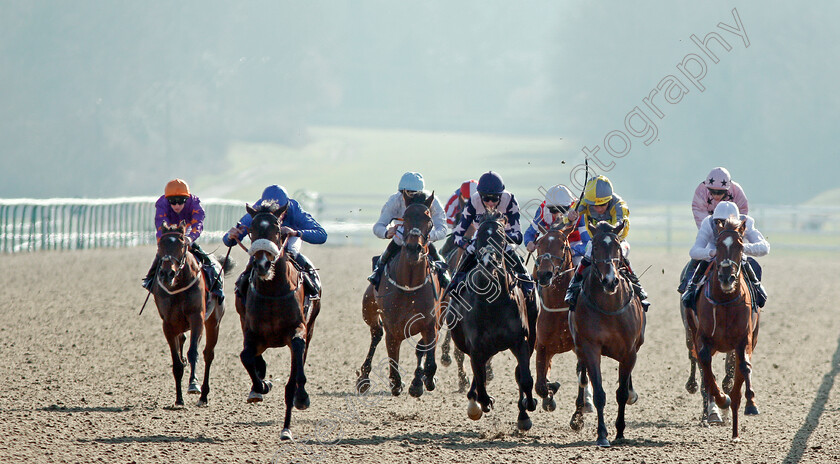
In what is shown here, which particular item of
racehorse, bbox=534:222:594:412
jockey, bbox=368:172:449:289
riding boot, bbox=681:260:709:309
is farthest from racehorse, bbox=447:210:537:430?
riding boot, bbox=681:260:709:309

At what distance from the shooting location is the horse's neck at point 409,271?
9047 millimetres

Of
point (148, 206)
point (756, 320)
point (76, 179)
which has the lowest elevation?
point (756, 320)

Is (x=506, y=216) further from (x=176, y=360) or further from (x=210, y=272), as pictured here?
(x=176, y=360)

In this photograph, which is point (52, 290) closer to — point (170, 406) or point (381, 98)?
→ point (170, 406)

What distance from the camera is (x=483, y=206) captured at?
919 cm

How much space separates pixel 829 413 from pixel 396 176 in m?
67.4

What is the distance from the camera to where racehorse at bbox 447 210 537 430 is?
8102 millimetres

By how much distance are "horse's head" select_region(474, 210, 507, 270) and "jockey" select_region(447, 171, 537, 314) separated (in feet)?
1.11

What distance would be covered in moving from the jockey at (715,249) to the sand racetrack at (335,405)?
109cm

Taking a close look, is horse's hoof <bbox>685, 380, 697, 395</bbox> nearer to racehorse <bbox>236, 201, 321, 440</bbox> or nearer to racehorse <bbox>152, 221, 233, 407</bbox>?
racehorse <bbox>236, 201, 321, 440</bbox>

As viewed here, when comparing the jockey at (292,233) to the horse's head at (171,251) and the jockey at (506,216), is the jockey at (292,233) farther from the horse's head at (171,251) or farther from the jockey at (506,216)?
the jockey at (506,216)

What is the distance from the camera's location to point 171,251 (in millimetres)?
8664

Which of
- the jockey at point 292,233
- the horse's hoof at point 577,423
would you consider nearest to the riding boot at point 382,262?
the jockey at point 292,233

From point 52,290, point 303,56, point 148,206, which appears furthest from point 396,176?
point 52,290
